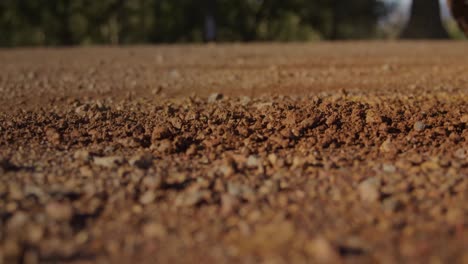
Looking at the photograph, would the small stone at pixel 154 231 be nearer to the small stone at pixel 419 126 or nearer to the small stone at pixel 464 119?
the small stone at pixel 419 126

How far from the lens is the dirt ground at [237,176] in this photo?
173 centimetres

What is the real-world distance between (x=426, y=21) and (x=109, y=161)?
41.5ft

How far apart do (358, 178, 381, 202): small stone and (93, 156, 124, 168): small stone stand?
3.47ft

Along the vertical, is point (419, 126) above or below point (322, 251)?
above

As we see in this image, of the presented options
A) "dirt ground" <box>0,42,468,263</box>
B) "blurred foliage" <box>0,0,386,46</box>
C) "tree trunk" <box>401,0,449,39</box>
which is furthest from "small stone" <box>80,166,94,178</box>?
"tree trunk" <box>401,0,449,39</box>

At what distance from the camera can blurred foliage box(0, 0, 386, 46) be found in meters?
12.8

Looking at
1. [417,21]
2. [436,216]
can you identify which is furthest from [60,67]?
[417,21]

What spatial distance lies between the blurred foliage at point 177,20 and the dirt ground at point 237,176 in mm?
8792

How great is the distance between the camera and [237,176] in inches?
92.6

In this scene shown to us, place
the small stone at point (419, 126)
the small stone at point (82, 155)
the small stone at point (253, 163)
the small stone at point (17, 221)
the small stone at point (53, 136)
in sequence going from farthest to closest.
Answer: the small stone at point (419, 126) < the small stone at point (53, 136) < the small stone at point (82, 155) < the small stone at point (253, 163) < the small stone at point (17, 221)

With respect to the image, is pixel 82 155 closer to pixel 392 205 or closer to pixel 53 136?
pixel 53 136

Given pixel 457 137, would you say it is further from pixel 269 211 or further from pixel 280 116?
pixel 269 211

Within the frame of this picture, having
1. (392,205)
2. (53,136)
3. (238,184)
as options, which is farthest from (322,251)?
(53,136)


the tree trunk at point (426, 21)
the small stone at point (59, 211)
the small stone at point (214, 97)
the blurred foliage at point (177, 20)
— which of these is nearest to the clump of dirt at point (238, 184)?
the small stone at point (59, 211)
